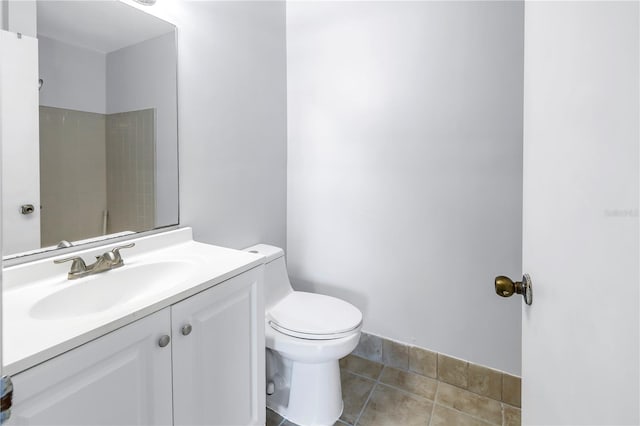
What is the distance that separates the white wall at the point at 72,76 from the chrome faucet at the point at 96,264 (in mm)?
494

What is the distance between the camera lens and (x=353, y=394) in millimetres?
1722

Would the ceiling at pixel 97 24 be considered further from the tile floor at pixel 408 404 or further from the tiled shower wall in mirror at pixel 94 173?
the tile floor at pixel 408 404

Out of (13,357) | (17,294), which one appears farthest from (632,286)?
(17,294)

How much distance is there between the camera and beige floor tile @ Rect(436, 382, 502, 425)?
61.9 inches

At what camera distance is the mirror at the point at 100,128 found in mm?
1069

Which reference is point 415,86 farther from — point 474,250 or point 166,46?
point 166,46

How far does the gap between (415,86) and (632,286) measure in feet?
5.14

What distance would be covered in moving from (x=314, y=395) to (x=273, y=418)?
0.79 ft

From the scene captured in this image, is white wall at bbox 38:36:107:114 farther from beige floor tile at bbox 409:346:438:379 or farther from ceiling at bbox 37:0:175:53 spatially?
beige floor tile at bbox 409:346:438:379

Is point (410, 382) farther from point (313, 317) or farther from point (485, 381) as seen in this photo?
point (313, 317)

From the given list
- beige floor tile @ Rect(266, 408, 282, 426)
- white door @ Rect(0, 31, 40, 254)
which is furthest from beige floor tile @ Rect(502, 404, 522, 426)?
white door @ Rect(0, 31, 40, 254)

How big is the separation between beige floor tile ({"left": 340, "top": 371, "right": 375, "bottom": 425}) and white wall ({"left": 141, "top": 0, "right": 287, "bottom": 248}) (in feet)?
2.89

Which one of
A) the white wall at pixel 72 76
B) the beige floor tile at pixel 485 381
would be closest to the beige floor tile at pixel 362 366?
the beige floor tile at pixel 485 381

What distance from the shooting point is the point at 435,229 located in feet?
5.75
